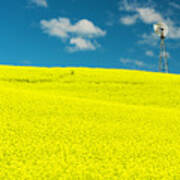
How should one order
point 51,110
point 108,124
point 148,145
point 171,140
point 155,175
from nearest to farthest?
point 155,175
point 148,145
point 171,140
point 108,124
point 51,110

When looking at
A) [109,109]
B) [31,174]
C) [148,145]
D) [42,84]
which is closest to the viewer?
[31,174]

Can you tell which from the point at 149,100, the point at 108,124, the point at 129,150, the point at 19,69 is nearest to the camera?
the point at 129,150

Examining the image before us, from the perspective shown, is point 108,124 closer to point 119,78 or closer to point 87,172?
point 87,172

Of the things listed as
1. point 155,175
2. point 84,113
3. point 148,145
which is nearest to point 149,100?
point 84,113

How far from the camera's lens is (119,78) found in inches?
985

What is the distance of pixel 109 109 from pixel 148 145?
456 cm

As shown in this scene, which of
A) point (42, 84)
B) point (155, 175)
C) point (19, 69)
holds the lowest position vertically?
point (155, 175)

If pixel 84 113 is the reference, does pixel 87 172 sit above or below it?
below

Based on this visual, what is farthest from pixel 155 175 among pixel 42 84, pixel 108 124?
pixel 42 84

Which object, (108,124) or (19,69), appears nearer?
(108,124)

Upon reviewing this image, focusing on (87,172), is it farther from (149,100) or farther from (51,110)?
(149,100)

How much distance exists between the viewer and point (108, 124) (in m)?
12.8

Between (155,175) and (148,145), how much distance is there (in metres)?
2.28

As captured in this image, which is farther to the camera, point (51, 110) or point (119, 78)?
point (119, 78)
